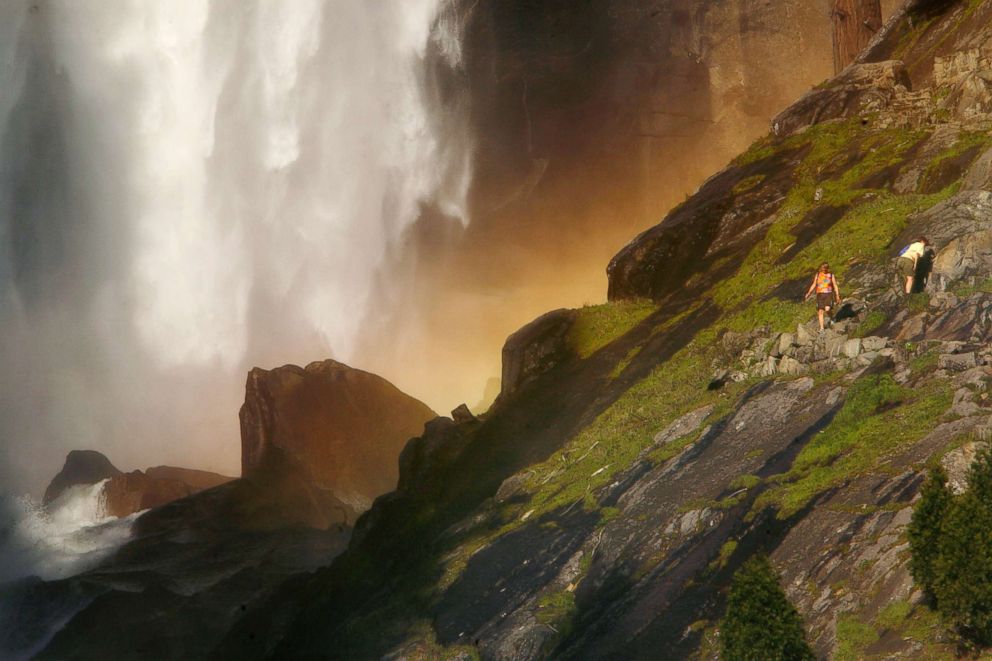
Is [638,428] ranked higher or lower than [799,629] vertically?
higher

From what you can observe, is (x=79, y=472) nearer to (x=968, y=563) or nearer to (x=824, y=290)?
(x=824, y=290)

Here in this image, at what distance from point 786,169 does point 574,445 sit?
52.9 ft

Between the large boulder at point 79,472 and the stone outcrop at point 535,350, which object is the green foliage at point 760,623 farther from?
the large boulder at point 79,472

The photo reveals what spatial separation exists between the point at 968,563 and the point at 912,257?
13.2 meters

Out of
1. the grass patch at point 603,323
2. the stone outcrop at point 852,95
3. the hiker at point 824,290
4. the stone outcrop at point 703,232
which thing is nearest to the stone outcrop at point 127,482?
the grass patch at point 603,323

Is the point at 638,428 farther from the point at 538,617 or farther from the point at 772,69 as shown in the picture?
the point at 772,69

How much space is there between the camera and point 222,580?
48.0 metres

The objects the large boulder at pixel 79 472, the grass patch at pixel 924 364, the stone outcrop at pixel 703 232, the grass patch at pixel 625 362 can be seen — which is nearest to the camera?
the grass patch at pixel 924 364

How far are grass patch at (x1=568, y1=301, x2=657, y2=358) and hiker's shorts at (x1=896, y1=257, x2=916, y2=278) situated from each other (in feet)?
47.1

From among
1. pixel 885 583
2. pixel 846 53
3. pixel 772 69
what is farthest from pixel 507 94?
pixel 885 583

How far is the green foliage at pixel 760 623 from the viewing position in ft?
50.2

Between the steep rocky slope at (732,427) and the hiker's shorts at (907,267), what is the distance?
42 cm

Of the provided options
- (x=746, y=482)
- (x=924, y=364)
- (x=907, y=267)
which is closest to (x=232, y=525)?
(x=746, y=482)

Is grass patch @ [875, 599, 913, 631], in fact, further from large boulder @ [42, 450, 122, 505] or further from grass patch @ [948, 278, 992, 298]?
large boulder @ [42, 450, 122, 505]
